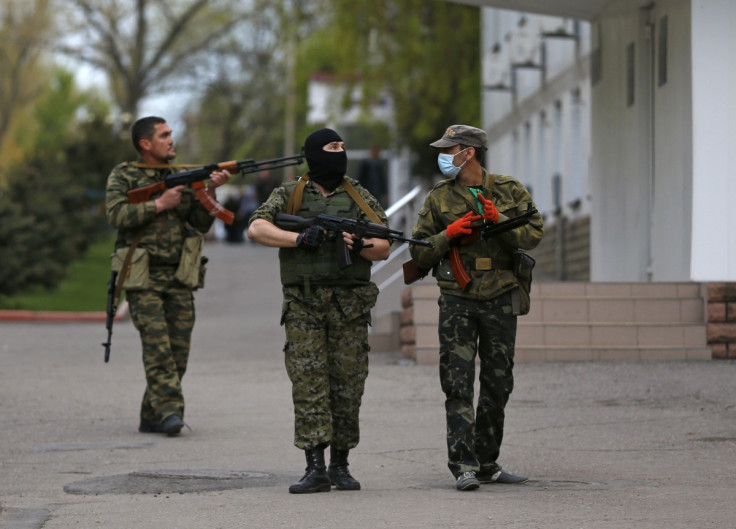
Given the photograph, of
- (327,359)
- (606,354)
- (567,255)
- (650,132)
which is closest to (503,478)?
(327,359)

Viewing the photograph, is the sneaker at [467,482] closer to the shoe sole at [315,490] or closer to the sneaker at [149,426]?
the shoe sole at [315,490]

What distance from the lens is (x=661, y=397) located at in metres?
12.6

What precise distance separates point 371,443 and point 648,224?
7939 mm

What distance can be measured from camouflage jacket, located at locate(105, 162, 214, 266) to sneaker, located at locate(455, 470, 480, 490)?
11.9ft

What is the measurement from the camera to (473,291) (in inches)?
345

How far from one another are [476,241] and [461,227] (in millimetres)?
232

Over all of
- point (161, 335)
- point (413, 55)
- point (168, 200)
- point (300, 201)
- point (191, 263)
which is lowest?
point (161, 335)

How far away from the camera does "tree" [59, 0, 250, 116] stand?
56.9m

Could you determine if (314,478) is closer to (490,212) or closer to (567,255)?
(490,212)

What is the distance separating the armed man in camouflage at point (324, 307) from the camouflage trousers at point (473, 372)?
0.46 metres

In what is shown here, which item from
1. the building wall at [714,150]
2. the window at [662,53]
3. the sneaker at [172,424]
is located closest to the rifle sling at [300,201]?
the sneaker at [172,424]

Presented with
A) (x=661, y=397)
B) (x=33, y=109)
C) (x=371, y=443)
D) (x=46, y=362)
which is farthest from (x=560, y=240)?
(x=33, y=109)

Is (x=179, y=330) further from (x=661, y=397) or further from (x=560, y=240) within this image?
(x=560, y=240)

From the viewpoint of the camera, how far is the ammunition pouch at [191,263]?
1154cm
